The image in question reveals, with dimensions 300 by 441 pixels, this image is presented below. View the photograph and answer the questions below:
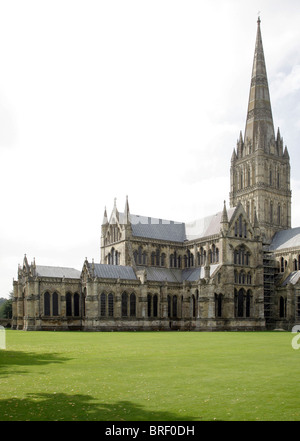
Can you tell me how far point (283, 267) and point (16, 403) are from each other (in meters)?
76.6

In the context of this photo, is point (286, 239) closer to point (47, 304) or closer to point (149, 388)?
point (47, 304)

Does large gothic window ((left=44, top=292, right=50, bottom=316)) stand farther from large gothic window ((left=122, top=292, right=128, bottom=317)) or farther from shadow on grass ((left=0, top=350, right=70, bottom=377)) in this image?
shadow on grass ((left=0, top=350, right=70, bottom=377))

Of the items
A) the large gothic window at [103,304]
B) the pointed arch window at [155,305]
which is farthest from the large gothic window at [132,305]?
the large gothic window at [103,304]

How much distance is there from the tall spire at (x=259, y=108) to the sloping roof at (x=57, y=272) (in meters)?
45.6

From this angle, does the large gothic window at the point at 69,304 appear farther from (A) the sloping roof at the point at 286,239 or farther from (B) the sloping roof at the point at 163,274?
(A) the sloping roof at the point at 286,239

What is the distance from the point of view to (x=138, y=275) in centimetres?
7662

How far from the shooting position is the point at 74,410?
14320 mm

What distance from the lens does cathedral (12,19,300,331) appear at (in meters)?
71.7

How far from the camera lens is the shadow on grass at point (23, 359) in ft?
76.9

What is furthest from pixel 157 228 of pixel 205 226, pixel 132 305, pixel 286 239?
pixel 286 239

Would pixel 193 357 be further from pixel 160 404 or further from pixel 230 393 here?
pixel 160 404

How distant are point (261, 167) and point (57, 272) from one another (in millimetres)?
46137
